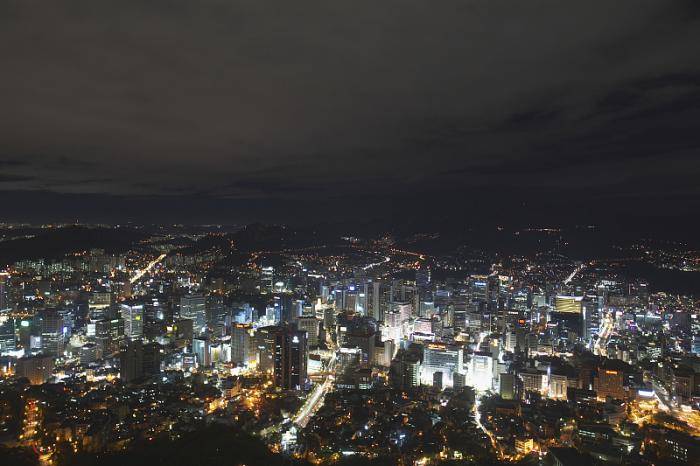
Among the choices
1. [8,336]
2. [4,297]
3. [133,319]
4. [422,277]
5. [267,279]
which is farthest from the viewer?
[422,277]

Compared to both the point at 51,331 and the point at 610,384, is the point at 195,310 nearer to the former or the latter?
the point at 51,331

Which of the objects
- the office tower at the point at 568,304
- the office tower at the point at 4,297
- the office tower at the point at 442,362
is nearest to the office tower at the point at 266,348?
the office tower at the point at 442,362

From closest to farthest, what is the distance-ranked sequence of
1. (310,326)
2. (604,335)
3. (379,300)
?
(310,326)
(604,335)
(379,300)

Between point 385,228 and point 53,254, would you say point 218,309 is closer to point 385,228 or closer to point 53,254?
Result: point 53,254

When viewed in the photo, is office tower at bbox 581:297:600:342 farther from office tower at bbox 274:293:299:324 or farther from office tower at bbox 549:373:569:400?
office tower at bbox 274:293:299:324

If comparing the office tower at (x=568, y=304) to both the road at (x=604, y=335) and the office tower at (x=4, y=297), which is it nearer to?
the road at (x=604, y=335)

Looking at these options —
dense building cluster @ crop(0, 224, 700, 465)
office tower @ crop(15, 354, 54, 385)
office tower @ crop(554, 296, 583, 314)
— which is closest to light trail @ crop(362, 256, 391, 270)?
dense building cluster @ crop(0, 224, 700, 465)

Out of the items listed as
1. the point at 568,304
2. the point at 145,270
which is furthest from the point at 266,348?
the point at 145,270

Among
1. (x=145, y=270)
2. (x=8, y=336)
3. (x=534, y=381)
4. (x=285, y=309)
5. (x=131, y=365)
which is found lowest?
(x=534, y=381)
